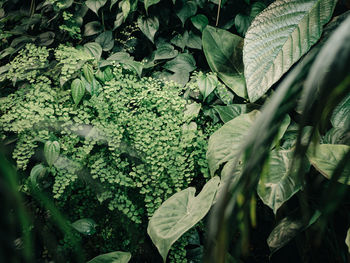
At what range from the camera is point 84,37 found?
5.25 ft

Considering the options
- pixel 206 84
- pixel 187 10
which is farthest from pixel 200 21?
pixel 206 84

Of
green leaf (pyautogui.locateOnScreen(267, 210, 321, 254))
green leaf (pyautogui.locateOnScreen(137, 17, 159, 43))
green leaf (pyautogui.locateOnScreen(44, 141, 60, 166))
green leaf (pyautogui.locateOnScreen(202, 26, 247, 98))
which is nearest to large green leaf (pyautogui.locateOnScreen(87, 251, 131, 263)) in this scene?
green leaf (pyautogui.locateOnScreen(44, 141, 60, 166))

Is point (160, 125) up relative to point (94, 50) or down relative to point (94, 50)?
down

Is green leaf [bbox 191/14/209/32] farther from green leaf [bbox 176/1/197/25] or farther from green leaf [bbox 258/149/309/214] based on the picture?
green leaf [bbox 258/149/309/214]

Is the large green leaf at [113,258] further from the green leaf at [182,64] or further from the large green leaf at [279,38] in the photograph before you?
the green leaf at [182,64]

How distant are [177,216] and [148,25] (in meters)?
1.11

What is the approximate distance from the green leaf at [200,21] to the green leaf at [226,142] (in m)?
0.69

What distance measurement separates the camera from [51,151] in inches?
44.3

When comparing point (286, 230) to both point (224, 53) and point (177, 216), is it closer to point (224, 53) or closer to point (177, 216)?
point (177, 216)

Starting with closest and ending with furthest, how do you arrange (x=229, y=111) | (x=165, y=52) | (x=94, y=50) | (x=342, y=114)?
(x=342, y=114) < (x=229, y=111) < (x=94, y=50) < (x=165, y=52)

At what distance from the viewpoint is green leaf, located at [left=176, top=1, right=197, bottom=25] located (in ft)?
4.64

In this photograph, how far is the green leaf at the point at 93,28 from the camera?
156 centimetres

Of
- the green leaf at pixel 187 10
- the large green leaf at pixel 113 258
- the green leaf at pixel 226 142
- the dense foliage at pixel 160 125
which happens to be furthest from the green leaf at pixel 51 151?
the green leaf at pixel 187 10

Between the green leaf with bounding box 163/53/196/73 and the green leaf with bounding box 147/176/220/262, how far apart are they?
72cm
